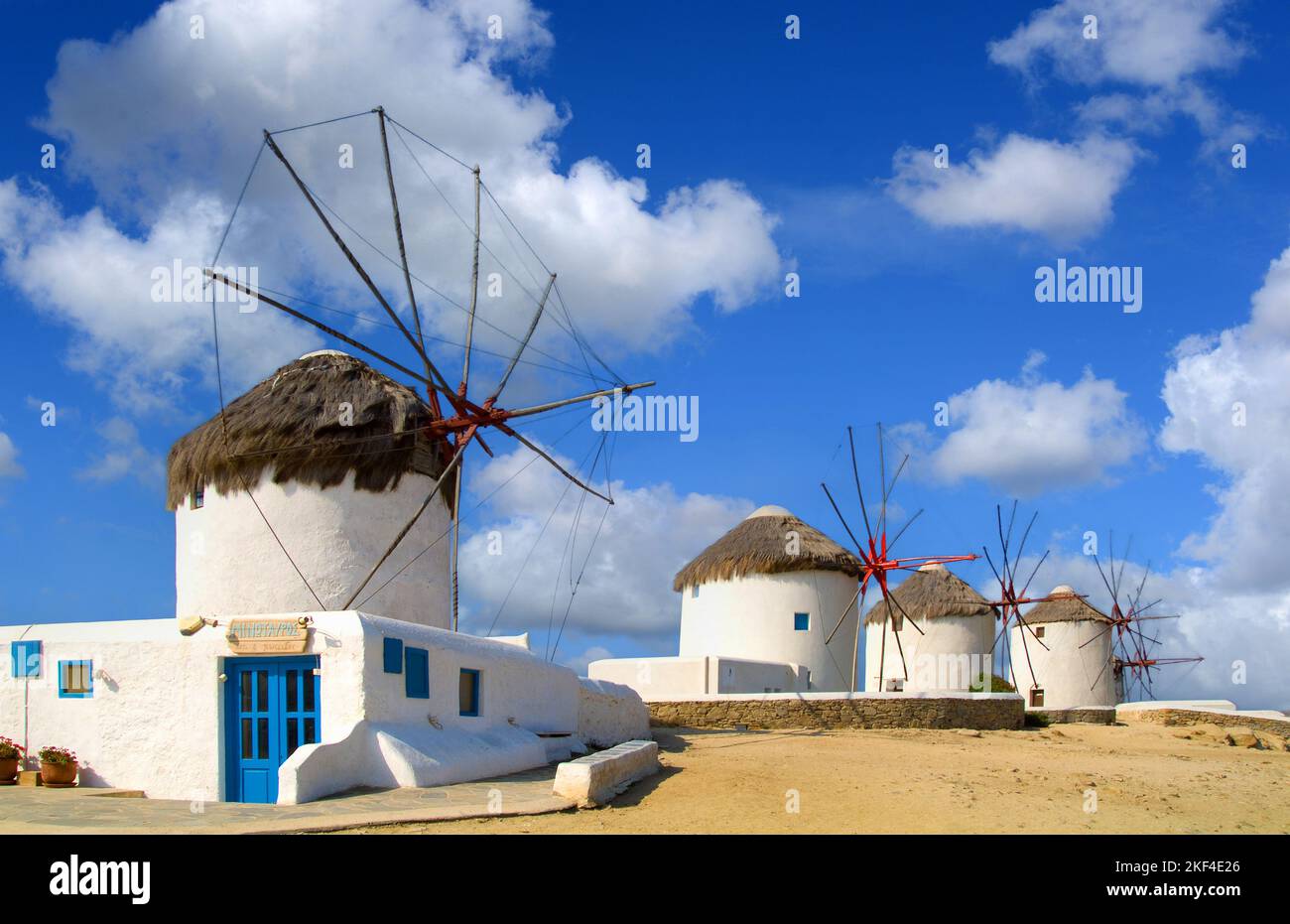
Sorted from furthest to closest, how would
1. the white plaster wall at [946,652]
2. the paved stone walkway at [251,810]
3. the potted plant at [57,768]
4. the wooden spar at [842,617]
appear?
the white plaster wall at [946,652]
the wooden spar at [842,617]
the potted plant at [57,768]
the paved stone walkway at [251,810]

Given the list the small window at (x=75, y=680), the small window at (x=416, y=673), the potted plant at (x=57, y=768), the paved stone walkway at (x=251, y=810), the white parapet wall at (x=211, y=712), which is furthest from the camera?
the small window at (x=75, y=680)

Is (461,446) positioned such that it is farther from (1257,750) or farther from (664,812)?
(1257,750)

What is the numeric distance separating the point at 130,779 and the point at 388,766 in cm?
363

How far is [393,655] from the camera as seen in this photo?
1373cm

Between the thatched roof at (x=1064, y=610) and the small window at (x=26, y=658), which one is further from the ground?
the small window at (x=26, y=658)

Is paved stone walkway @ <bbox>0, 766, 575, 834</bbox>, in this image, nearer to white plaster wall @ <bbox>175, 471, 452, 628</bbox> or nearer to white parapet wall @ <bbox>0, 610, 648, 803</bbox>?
white parapet wall @ <bbox>0, 610, 648, 803</bbox>

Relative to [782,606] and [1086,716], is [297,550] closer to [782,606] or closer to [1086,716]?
[782,606]

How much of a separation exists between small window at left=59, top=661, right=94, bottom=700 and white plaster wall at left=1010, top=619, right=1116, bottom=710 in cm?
3493

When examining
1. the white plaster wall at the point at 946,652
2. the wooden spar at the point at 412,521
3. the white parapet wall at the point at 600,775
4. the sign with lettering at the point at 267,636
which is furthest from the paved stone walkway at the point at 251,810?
the white plaster wall at the point at 946,652

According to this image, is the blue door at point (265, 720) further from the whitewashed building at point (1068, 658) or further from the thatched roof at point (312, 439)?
the whitewashed building at point (1068, 658)

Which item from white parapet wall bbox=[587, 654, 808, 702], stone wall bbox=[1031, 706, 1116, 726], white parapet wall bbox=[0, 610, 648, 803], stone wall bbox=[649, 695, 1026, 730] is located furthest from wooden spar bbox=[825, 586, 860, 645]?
white parapet wall bbox=[0, 610, 648, 803]

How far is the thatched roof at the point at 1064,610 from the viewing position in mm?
43062

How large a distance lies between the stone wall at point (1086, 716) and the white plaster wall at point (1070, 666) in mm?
6417

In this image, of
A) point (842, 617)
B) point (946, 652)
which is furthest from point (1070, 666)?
point (842, 617)
